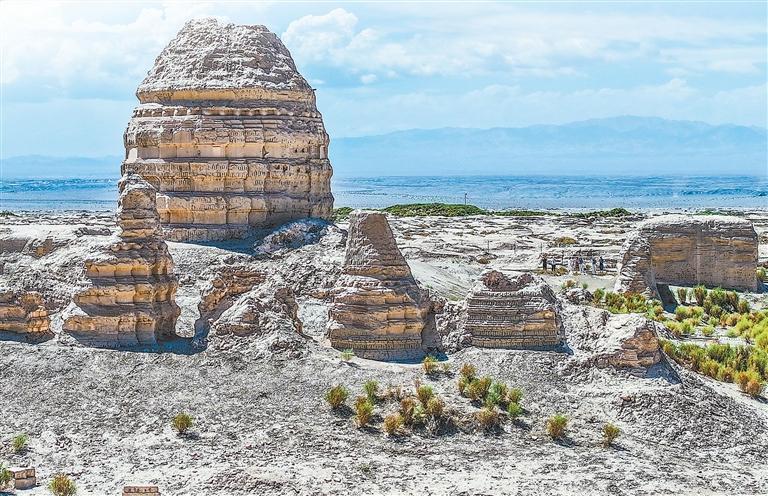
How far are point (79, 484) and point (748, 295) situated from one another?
905 inches

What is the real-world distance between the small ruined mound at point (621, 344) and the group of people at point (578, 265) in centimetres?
1748

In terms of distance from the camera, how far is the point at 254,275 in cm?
2388

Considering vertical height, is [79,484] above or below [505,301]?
below

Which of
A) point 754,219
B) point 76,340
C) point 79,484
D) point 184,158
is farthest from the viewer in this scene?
point 754,219

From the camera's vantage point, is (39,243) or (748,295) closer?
(39,243)

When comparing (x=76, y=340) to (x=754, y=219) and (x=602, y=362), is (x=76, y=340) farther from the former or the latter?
(x=754, y=219)

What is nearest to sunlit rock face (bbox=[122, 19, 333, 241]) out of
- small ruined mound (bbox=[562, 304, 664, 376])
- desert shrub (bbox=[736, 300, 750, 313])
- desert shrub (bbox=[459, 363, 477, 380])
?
small ruined mound (bbox=[562, 304, 664, 376])

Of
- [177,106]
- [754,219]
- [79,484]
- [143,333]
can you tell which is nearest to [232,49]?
[177,106]

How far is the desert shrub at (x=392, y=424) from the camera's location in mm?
18469

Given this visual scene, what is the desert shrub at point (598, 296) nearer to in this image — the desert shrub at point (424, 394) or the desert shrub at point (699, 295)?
the desert shrub at point (699, 295)

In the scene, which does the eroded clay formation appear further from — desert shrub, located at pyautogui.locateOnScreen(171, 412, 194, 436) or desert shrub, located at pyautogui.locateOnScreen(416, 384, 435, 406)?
desert shrub, located at pyautogui.locateOnScreen(416, 384, 435, 406)

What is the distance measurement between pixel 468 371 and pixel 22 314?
772 centimetres

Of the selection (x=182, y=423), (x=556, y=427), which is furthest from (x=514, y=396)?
(x=182, y=423)

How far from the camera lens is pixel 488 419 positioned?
18812 millimetres
